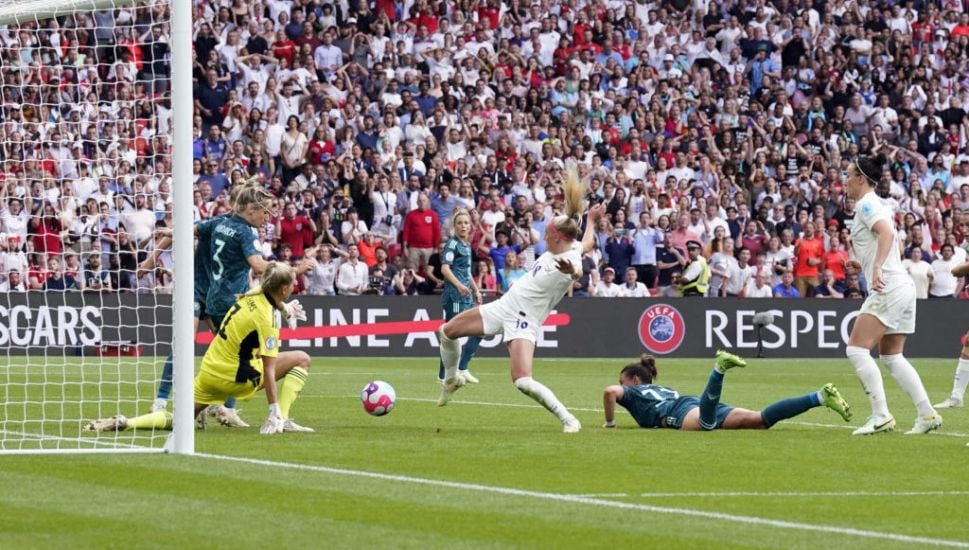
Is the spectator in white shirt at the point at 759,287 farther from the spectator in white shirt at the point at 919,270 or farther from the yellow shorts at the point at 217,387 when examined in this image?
the yellow shorts at the point at 217,387

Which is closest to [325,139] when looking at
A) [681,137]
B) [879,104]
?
[681,137]

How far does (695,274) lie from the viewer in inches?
1211

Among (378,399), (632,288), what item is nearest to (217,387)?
(378,399)

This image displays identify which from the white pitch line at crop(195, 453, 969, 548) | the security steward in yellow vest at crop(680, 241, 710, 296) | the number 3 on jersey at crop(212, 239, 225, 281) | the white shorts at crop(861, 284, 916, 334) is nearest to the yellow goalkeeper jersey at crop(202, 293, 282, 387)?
the number 3 on jersey at crop(212, 239, 225, 281)

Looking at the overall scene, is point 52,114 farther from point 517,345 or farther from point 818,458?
point 818,458

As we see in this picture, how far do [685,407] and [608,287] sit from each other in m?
17.1

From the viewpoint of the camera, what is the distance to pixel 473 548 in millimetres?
7105

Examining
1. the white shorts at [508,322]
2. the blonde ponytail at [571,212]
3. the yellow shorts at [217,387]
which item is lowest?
the yellow shorts at [217,387]

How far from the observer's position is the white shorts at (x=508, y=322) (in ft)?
45.4

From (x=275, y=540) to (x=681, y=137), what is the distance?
93.0 ft

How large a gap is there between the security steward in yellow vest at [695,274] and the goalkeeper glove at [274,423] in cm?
1865

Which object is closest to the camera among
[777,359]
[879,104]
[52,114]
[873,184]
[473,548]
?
[473,548]

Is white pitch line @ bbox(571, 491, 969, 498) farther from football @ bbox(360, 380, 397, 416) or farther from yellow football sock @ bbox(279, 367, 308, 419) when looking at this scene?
football @ bbox(360, 380, 397, 416)

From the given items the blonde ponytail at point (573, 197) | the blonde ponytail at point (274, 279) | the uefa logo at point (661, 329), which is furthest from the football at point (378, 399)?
the uefa logo at point (661, 329)
